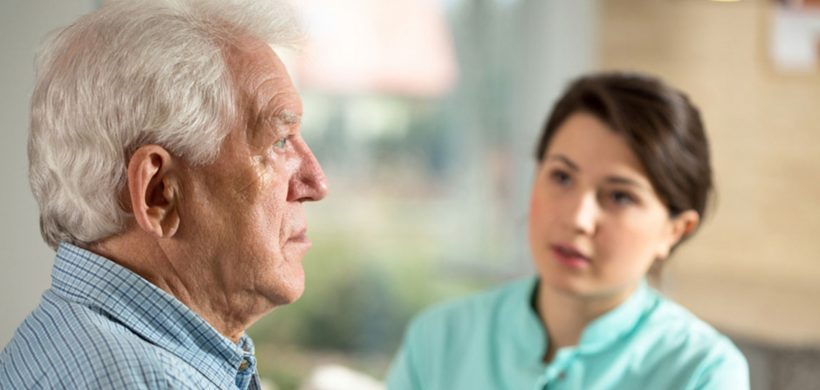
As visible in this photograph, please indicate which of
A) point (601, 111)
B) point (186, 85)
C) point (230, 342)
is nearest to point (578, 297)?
point (601, 111)

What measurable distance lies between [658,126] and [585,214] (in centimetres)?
23

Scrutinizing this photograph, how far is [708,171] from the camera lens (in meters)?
2.07

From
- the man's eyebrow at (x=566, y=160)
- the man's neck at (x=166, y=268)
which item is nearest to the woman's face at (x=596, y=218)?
the man's eyebrow at (x=566, y=160)

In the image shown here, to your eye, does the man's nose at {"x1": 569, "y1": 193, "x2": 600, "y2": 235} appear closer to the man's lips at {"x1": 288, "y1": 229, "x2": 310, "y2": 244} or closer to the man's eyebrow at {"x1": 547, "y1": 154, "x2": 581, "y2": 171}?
the man's eyebrow at {"x1": 547, "y1": 154, "x2": 581, "y2": 171}

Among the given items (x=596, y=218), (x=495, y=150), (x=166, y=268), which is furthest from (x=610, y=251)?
(x=495, y=150)

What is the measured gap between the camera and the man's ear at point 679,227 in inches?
80.2

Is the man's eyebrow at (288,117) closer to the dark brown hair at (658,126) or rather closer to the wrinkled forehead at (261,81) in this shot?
the wrinkled forehead at (261,81)

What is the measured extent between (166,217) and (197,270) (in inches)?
2.8

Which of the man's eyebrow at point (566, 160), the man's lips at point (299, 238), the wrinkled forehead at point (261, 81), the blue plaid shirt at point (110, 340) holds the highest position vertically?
the wrinkled forehead at point (261, 81)

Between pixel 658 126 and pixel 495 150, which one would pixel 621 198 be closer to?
pixel 658 126

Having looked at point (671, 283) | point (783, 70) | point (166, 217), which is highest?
point (166, 217)

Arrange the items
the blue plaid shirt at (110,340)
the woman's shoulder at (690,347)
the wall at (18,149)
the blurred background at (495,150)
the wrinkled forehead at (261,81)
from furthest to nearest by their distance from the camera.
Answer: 1. the blurred background at (495,150)
2. the woman's shoulder at (690,347)
3. the wall at (18,149)
4. the wrinkled forehead at (261,81)
5. the blue plaid shirt at (110,340)

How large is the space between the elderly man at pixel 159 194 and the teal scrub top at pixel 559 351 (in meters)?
0.97

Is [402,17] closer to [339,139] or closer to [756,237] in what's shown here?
[339,139]
